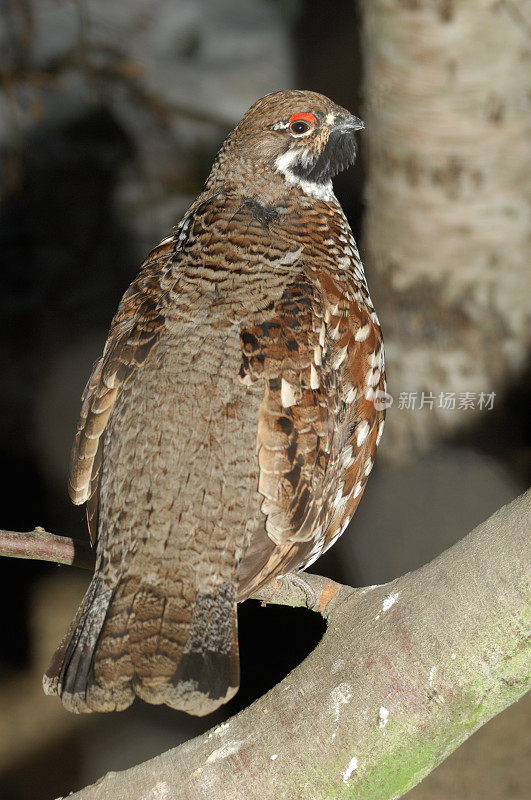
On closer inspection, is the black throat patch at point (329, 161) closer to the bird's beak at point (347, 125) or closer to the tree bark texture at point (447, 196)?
the bird's beak at point (347, 125)

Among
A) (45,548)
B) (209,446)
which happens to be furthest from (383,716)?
(45,548)

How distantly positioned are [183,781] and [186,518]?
62 cm

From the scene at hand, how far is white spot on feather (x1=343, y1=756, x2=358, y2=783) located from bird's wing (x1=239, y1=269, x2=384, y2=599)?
510 millimetres

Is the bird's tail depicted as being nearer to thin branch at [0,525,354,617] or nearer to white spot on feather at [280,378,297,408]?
thin branch at [0,525,354,617]

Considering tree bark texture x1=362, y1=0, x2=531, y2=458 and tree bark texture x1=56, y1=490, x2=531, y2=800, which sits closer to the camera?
tree bark texture x1=56, y1=490, x2=531, y2=800

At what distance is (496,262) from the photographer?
15.6 feet

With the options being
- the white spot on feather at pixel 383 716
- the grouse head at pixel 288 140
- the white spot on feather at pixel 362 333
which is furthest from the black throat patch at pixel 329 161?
the white spot on feather at pixel 383 716

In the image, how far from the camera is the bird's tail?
1993 mm

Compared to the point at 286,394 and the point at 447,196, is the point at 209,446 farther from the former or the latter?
the point at 447,196

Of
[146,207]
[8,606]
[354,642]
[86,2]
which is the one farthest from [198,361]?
[86,2]

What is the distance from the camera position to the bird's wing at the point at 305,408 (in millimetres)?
→ 2217

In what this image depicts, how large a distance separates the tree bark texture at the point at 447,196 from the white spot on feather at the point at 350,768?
3.24 meters

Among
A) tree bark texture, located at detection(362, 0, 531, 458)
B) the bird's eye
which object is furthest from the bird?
tree bark texture, located at detection(362, 0, 531, 458)

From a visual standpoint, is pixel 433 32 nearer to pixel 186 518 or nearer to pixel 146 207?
pixel 186 518
